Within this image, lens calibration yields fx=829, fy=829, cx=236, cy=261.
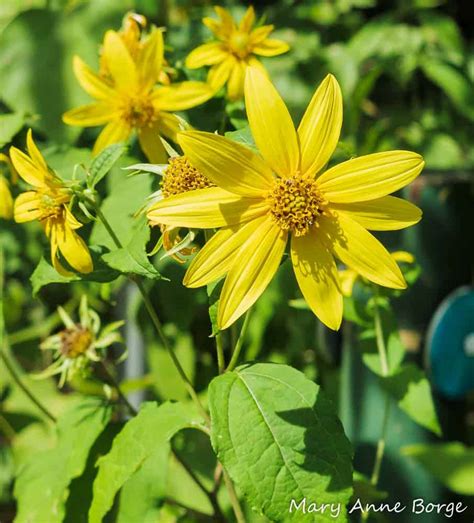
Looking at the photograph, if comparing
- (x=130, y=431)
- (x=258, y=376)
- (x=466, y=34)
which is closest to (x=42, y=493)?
(x=130, y=431)

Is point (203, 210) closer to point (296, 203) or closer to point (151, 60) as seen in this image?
point (296, 203)

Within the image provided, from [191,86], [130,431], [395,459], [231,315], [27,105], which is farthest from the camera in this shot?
[27,105]

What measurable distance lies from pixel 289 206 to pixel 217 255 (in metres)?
0.08

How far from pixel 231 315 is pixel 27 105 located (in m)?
0.85

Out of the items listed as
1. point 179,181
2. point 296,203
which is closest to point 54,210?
point 179,181

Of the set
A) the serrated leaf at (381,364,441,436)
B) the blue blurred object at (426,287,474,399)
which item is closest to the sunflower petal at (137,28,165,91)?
the serrated leaf at (381,364,441,436)

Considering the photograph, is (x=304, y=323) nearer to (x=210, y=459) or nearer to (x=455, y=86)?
(x=210, y=459)

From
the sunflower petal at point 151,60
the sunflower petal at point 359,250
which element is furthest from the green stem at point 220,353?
the sunflower petal at point 151,60

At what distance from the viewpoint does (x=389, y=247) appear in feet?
4.38

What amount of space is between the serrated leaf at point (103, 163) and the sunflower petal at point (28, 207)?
0.06 metres

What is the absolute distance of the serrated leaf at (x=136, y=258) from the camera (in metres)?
0.76

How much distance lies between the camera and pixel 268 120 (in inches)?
30.3

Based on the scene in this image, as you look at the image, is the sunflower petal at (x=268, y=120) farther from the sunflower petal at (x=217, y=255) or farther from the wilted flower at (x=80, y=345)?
the wilted flower at (x=80, y=345)

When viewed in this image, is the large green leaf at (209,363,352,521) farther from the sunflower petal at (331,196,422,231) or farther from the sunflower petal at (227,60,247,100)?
the sunflower petal at (227,60,247,100)
